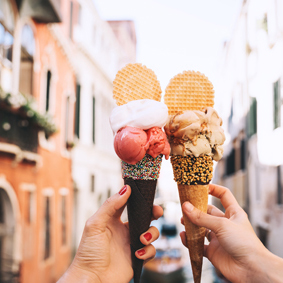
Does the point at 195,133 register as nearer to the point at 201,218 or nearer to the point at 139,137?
the point at 139,137

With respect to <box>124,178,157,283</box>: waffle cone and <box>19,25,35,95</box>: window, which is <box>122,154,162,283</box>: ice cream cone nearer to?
<box>124,178,157,283</box>: waffle cone

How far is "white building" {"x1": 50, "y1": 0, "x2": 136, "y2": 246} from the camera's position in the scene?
8.98 meters

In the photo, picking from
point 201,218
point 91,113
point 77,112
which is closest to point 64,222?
point 77,112

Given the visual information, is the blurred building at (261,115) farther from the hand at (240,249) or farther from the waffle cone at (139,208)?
the waffle cone at (139,208)

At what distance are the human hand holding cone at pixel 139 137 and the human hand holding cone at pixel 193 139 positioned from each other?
0.09 metres

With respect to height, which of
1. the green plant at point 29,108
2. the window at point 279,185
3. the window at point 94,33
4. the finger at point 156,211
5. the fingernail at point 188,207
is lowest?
the window at point 279,185

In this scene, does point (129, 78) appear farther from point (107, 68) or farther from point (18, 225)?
point (107, 68)

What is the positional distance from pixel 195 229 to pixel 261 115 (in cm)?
661

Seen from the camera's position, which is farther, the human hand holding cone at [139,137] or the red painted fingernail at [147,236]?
the red painted fingernail at [147,236]

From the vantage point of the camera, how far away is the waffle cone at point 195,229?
1735mm

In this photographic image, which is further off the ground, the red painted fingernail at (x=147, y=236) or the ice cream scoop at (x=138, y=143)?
the ice cream scoop at (x=138, y=143)

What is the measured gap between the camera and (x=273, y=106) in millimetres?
6746

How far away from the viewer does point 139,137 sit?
1558 millimetres

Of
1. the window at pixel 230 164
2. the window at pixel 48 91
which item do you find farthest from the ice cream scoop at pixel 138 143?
the window at pixel 230 164
